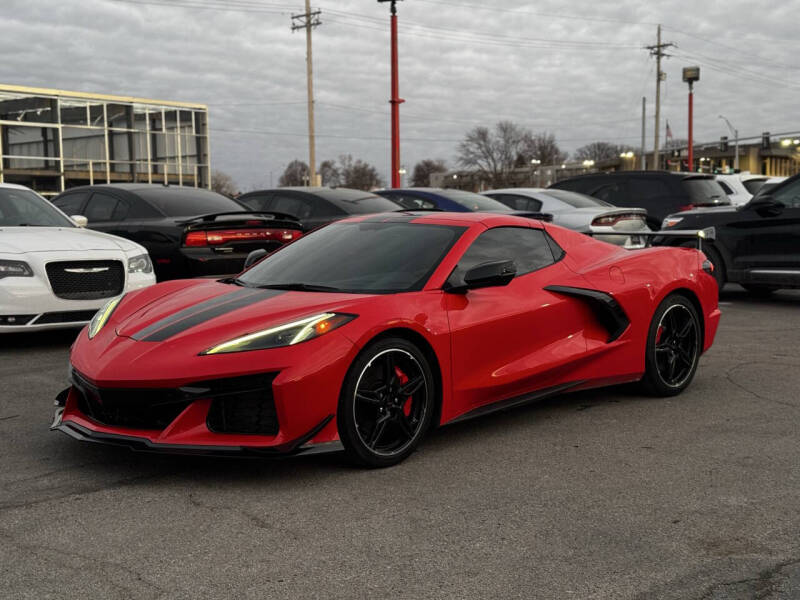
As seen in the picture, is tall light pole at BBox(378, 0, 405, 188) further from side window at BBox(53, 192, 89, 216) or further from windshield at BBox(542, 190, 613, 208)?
side window at BBox(53, 192, 89, 216)

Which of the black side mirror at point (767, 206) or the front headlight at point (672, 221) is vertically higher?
the black side mirror at point (767, 206)

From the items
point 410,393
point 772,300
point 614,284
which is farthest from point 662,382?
point 772,300

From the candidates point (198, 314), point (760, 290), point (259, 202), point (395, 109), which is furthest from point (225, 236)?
point (395, 109)

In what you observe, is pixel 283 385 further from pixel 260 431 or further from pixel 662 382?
pixel 662 382

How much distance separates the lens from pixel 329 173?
11275 centimetres

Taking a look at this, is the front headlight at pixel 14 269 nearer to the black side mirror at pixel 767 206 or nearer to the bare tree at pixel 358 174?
the black side mirror at pixel 767 206

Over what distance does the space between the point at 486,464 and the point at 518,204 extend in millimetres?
10506

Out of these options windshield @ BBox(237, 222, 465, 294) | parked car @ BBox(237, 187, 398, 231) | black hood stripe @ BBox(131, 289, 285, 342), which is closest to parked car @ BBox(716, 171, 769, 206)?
parked car @ BBox(237, 187, 398, 231)

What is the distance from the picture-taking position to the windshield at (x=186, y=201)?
33.1 ft

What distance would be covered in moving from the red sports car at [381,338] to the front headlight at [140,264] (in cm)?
297

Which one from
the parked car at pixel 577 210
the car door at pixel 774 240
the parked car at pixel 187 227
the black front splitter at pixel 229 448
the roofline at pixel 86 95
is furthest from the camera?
the roofline at pixel 86 95

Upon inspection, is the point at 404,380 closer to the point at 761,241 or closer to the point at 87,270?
the point at 87,270

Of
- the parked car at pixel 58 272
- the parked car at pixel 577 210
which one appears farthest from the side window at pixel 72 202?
the parked car at pixel 577 210

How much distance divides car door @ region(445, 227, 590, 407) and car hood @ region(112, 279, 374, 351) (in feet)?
2.11
